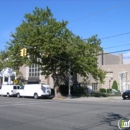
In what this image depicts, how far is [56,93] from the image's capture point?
35156 millimetres

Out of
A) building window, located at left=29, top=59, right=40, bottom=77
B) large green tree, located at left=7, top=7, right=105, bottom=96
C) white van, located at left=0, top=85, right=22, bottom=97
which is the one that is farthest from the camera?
building window, located at left=29, top=59, right=40, bottom=77

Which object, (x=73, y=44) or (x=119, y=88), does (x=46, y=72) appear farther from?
(x=119, y=88)

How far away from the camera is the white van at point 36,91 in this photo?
3225cm

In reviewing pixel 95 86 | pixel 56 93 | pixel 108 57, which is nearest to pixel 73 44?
pixel 56 93

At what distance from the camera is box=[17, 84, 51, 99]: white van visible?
106 ft

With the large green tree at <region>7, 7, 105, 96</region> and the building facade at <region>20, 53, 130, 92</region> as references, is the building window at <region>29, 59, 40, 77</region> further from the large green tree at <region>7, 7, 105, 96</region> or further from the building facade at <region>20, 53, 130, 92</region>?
the large green tree at <region>7, 7, 105, 96</region>

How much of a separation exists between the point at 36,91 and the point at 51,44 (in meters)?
7.31

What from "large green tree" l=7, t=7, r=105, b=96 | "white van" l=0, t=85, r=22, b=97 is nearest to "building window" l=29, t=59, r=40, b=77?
"white van" l=0, t=85, r=22, b=97

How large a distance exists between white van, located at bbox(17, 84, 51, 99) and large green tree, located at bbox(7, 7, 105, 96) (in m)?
2.82

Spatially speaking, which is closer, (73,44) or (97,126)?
(97,126)

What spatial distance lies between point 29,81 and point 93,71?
73.9ft

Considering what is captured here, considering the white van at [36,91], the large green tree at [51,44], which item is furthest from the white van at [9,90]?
the large green tree at [51,44]

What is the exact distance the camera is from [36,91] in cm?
3272

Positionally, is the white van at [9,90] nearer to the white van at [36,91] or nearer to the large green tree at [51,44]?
the white van at [36,91]
